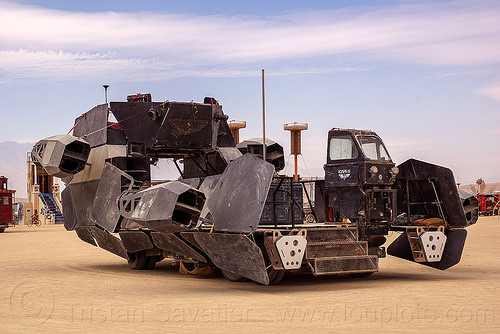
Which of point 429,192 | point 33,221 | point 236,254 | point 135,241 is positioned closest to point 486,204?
point 33,221

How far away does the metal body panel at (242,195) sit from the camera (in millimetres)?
13047

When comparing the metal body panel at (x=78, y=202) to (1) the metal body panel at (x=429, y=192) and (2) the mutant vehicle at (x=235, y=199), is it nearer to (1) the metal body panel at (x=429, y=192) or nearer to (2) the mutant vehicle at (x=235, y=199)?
(2) the mutant vehicle at (x=235, y=199)

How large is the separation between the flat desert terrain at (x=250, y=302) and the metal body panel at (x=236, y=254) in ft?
1.18

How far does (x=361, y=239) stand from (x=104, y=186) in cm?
617

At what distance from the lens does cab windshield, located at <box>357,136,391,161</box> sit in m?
15.7

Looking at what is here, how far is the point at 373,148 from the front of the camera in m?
15.8

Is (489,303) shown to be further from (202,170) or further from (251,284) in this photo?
(202,170)

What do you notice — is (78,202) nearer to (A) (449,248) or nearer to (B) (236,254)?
(B) (236,254)

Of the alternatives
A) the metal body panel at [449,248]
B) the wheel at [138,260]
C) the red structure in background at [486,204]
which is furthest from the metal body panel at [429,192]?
the red structure in background at [486,204]

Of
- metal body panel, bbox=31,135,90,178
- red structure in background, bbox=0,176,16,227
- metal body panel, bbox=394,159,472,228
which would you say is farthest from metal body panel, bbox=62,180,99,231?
red structure in background, bbox=0,176,16,227

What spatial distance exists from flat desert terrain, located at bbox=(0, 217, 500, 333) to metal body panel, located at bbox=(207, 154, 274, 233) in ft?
4.14

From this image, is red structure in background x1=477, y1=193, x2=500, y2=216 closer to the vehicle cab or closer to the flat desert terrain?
the flat desert terrain

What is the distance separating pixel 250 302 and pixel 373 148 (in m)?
5.29

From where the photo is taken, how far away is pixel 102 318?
10680 millimetres
